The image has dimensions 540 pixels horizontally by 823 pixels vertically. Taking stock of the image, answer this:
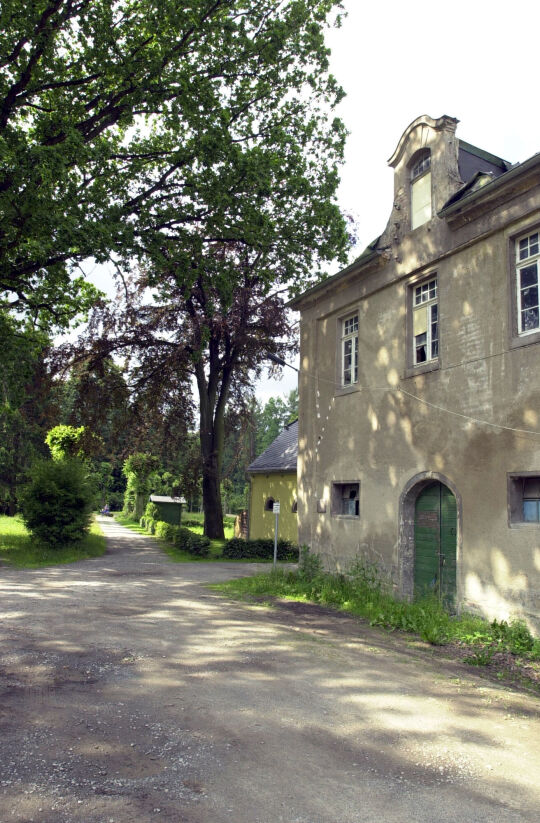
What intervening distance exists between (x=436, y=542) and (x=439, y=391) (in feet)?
9.17

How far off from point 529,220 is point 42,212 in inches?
360

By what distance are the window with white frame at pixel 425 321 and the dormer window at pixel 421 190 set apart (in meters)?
1.35

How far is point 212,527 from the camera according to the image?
27.2 meters

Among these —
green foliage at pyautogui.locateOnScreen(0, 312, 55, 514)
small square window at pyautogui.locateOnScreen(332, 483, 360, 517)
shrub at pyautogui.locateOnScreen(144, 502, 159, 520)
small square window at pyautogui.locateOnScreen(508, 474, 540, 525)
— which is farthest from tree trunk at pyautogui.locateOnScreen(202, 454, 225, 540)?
small square window at pyautogui.locateOnScreen(508, 474, 540, 525)

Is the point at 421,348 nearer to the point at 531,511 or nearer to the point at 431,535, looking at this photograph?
the point at 431,535

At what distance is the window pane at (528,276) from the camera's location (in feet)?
30.2

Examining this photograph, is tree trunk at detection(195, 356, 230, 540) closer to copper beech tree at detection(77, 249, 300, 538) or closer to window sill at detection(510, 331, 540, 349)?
copper beech tree at detection(77, 249, 300, 538)

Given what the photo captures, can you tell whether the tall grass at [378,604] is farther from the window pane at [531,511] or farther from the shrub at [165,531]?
the shrub at [165,531]

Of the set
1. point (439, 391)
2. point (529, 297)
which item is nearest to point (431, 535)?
point (439, 391)

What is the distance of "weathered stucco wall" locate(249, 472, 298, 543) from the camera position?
2406 cm

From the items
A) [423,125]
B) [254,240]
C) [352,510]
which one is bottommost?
[352,510]

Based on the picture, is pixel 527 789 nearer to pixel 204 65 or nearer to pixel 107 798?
pixel 107 798

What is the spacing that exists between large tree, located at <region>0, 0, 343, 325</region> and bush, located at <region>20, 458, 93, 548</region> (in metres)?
7.02

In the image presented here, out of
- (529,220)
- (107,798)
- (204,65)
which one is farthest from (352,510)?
(204,65)
